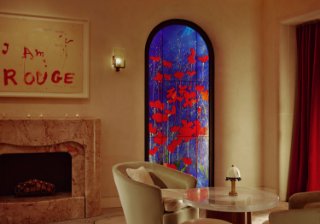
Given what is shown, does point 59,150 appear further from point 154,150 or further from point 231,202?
point 231,202

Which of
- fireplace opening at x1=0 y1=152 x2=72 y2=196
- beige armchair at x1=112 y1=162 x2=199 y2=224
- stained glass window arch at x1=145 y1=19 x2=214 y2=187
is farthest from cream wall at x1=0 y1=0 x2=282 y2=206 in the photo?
beige armchair at x1=112 y1=162 x2=199 y2=224

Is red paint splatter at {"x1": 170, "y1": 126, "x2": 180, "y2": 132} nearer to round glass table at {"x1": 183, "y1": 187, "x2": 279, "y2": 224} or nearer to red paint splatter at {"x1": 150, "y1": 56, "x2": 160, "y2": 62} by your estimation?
red paint splatter at {"x1": 150, "y1": 56, "x2": 160, "y2": 62}

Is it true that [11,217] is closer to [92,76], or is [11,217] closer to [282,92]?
[92,76]

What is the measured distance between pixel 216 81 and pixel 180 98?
1.93ft

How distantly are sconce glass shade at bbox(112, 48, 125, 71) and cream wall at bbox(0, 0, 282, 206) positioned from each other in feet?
0.34

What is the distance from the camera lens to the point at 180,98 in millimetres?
5484

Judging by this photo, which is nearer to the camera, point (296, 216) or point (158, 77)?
point (296, 216)

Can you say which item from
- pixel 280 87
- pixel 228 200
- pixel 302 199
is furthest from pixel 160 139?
pixel 302 199

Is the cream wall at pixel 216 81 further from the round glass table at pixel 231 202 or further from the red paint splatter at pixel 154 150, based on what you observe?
the round glass table at pixel 231 202

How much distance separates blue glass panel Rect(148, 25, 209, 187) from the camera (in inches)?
212

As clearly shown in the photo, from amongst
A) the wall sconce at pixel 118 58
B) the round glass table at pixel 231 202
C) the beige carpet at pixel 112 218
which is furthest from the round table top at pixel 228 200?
the wall sconce at pixel 118 58

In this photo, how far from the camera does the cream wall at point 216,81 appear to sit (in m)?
5.01

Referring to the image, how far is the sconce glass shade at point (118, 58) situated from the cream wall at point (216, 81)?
0.10m

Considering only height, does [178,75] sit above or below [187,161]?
above
